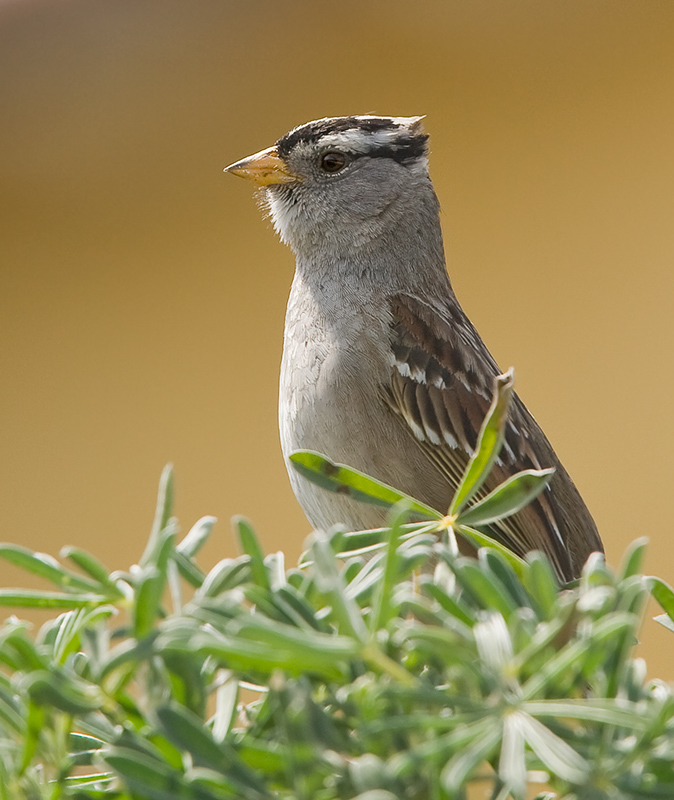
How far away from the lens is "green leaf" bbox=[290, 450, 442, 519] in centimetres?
55

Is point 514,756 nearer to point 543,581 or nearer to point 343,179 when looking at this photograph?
point 543,581

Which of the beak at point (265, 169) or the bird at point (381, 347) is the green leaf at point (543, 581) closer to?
the bird at point (381, 347)

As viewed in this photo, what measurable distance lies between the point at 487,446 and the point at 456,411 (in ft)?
4.31

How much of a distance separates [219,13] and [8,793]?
2.86 meters

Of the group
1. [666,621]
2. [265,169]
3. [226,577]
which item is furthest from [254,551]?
[265,169]

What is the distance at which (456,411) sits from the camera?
1.86m

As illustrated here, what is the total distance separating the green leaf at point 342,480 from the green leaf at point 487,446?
2 cm

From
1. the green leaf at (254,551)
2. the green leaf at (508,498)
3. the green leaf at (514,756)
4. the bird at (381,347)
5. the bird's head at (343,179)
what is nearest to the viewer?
the green leaf at (514,756)

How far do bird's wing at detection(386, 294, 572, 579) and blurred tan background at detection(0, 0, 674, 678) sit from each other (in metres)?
1.42

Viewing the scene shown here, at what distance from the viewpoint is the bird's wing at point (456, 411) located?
1784 mm

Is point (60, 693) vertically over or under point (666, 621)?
over

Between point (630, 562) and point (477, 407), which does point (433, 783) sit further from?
point (477, 407)

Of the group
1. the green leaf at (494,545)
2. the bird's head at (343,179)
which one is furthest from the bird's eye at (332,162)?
the green leaf at (494,545)

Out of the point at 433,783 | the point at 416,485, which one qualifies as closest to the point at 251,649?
the point at 433,783
